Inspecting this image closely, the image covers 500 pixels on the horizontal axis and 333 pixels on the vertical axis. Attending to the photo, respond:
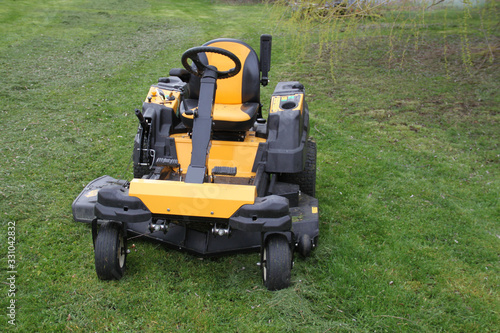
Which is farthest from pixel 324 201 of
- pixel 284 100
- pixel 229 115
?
pixel 229 115

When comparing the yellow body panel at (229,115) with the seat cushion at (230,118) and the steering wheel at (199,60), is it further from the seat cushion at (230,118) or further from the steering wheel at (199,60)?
the steering wheel at (199,60)

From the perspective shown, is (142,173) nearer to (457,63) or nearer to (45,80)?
(45,80)

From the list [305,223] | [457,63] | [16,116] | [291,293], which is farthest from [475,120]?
[16,116]

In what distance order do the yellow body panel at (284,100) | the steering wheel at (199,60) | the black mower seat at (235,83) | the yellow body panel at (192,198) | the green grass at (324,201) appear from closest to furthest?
1. the yellow body panel at (192,198)
2. the green grass at (324,201)
3. the steering wheel at (199,60)
4. the yellow body panel at (284,100)
5. the black mower seat at (235,83)

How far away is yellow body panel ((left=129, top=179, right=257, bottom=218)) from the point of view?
304cm

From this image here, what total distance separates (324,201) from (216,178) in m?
1.41

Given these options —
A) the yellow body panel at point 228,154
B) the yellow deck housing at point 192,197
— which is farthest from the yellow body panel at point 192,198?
the yellow body panel at point 228,154

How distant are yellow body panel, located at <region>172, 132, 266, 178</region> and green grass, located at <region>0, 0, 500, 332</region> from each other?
83cm

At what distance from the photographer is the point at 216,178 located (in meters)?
4.02

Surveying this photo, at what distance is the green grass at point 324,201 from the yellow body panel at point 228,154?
83 cm

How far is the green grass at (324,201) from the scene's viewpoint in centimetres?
315

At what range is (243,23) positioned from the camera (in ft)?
48.0

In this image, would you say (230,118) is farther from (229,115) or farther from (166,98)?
(166,98)

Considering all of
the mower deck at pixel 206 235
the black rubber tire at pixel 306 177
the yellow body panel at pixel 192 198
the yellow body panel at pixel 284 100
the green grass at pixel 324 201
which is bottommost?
the green grass at pixel 324 201
